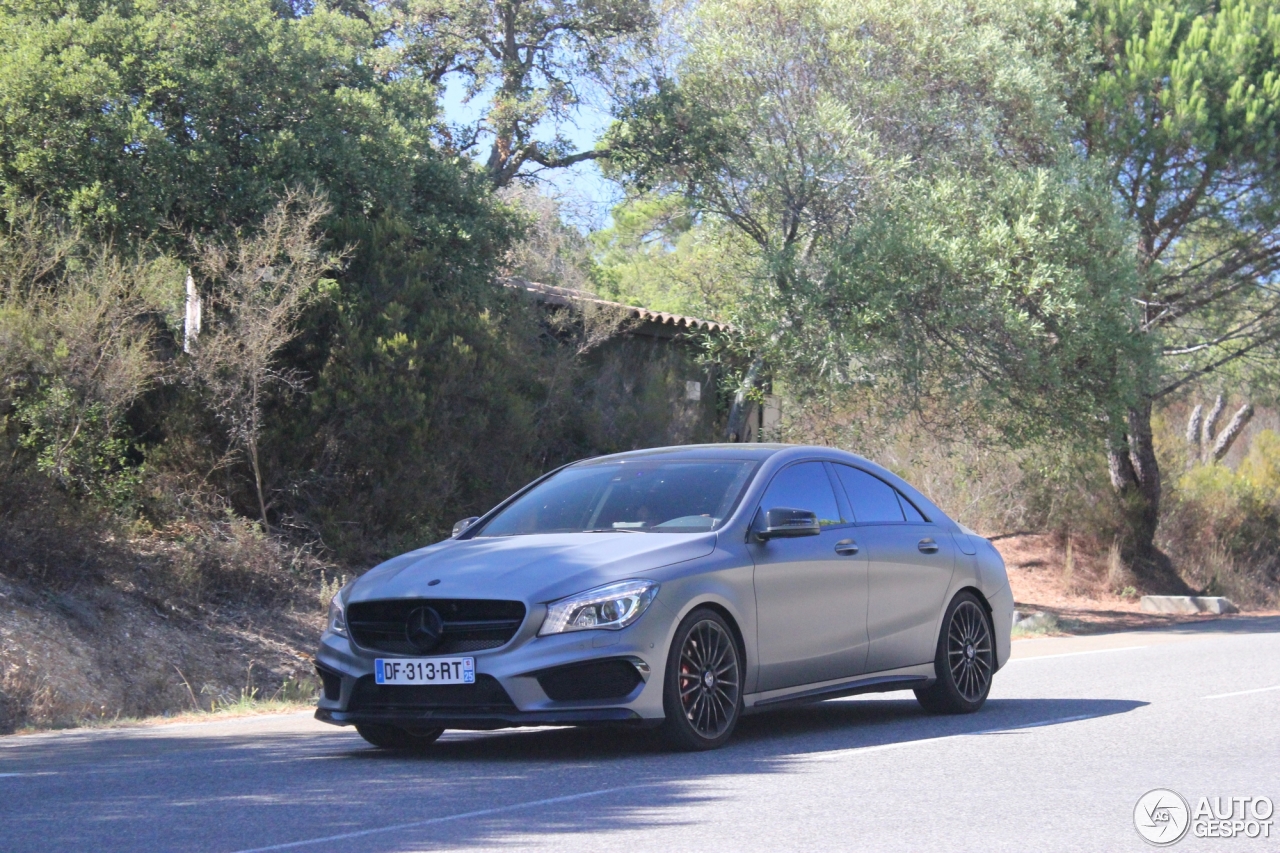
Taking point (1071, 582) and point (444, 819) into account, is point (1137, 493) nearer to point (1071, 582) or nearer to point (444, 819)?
point (1071, 582)

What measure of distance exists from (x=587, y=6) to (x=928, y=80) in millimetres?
5670

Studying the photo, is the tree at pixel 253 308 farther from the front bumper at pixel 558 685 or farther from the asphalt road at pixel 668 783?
the front bumper at pixel 558 685

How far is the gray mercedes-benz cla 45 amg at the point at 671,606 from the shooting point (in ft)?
22.0

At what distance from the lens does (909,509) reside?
9156 millimetres

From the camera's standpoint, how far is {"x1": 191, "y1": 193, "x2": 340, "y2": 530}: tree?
14.7 m

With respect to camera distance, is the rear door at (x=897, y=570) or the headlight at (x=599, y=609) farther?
the rear door at (x=897, y=570)

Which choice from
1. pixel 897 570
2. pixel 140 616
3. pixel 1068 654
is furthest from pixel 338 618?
pixel 1068 654

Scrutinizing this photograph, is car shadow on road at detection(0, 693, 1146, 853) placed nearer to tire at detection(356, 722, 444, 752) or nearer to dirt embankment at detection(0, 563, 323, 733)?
tire at detection(356, 722, 444, 752)

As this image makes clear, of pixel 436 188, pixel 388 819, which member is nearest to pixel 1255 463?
pixel 436 188

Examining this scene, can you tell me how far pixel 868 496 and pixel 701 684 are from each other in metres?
2.21

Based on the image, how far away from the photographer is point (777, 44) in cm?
1978

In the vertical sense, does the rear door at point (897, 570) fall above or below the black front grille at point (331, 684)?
above

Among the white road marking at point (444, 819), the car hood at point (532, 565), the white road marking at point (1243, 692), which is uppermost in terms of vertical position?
the car hood at point (532, 565)

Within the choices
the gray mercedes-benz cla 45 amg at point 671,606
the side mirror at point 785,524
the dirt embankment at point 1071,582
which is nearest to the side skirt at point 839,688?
the gray mercedes-benz cla 45 amg at point 671,606
